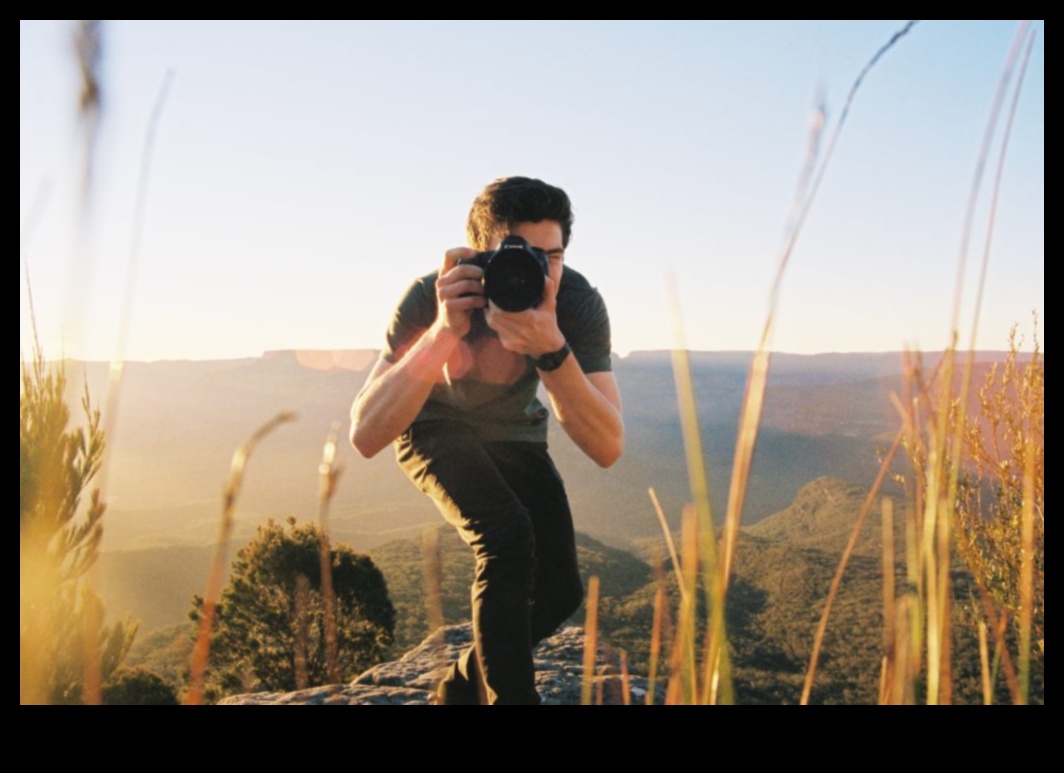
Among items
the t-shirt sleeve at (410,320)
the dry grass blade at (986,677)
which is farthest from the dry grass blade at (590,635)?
the t-shirt sleeve at (410,320)

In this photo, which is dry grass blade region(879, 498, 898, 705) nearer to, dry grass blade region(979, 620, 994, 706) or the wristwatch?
dry grass blade region(979, 620, 994, 706)

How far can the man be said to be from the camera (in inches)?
80.0

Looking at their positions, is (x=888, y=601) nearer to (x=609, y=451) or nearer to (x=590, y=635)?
(x=590, y=635)

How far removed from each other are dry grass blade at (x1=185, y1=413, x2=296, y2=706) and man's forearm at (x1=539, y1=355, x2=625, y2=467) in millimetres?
1377

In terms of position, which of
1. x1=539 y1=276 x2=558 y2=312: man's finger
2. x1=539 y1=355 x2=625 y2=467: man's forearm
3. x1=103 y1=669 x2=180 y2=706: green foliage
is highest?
x1=539 y1=276 x2=558 y2=312: man's finger

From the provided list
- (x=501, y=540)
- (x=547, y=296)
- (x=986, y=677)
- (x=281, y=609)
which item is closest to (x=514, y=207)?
(x=547, y=296)

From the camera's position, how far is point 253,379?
81562 mm

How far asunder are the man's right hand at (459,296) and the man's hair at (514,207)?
0.41 meters

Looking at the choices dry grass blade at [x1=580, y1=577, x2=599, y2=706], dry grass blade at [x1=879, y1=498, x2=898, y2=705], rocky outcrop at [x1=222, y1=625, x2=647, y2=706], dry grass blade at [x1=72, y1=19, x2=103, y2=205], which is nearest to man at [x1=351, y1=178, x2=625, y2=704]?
rocky outcrop at [x1=222, y1=625, x2=647, y2=706]

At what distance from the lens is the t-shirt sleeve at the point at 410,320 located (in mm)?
2492

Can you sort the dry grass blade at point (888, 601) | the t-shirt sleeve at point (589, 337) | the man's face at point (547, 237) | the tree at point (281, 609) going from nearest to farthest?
the dry grass blade at point (888, 601)
the man's face at point (547, 237)
the t-shirt sleeve at point (589, 337)
the tree at point (281, 609)

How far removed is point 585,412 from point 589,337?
1.59ft

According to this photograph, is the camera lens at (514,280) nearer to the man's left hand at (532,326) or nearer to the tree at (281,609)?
the man's left hand at (532,326)
